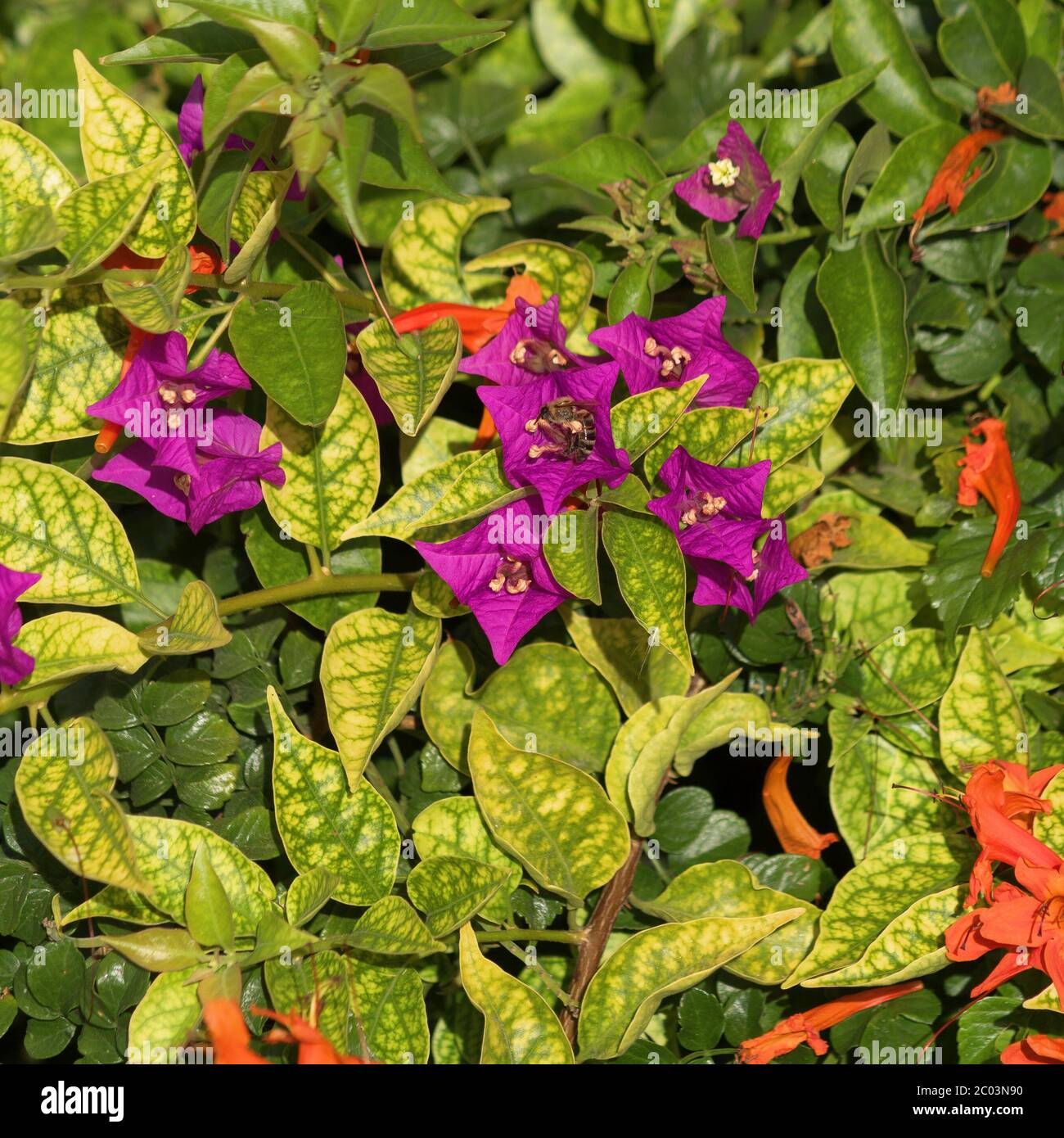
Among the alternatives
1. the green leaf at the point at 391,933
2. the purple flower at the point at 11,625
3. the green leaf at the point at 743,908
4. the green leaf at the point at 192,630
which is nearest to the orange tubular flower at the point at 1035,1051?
the green leaf at the point at 743,908

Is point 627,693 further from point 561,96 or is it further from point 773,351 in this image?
point 561,96

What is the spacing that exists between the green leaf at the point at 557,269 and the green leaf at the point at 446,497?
0.18 m

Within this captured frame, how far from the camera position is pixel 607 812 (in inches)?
31.9

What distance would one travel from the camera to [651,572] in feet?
2.43

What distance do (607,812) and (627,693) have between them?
0.10 m

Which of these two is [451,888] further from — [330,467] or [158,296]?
[158,296]

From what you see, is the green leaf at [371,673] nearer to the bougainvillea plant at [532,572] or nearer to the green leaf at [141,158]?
the bougainvillea plant at [532,572]

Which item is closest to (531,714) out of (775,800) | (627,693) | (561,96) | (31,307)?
(627,693)

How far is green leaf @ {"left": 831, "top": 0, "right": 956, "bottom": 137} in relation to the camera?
94 centimetres

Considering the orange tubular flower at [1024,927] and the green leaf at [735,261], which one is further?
the green leaf at [735,261]

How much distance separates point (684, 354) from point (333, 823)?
1.35 feet

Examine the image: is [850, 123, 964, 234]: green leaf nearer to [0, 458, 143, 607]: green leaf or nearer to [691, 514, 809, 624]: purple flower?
[691, 514, 809, 624]: purple flower

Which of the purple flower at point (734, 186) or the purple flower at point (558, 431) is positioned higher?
the purple flower at point (734, 186)

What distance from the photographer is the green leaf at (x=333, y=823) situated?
790 mm
